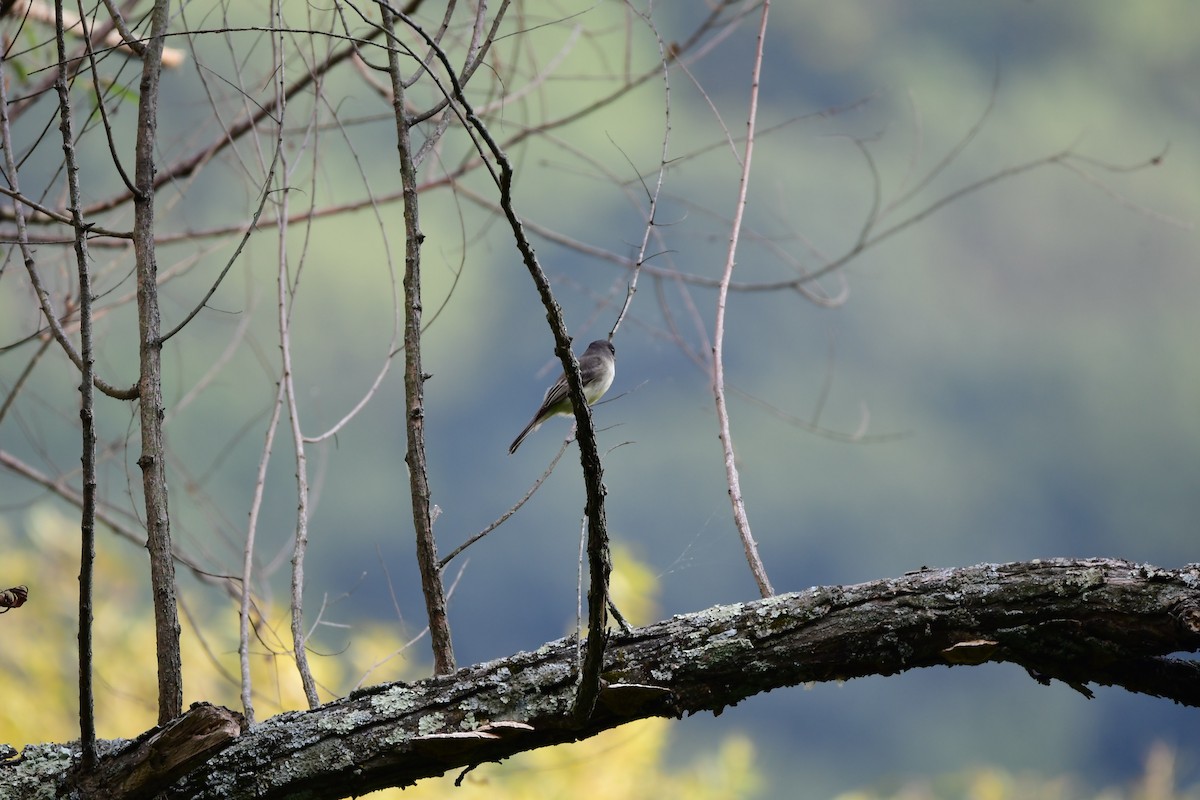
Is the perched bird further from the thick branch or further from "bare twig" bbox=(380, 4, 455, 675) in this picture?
the thick branch

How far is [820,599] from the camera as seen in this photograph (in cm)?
139

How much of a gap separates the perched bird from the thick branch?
5.54ft

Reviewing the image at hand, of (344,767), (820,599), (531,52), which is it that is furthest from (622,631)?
(531,52)

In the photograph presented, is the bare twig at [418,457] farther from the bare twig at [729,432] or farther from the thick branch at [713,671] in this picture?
the bare twig at [729,432]

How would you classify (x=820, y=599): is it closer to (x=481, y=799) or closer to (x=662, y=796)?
(x=481, y=799)

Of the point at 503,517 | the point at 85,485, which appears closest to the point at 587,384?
the point at 503,517

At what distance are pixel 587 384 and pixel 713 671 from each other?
80.2 inches

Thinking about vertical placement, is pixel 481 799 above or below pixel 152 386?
above

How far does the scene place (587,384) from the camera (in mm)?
3365

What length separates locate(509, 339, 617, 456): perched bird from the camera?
3.18m

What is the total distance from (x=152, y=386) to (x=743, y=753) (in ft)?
11.3

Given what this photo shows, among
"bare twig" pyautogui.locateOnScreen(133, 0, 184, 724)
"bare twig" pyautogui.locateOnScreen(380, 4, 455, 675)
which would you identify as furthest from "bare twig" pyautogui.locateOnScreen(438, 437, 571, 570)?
"bare twig" pyautogui.locateOnScreen(133, 0, 184, 724)

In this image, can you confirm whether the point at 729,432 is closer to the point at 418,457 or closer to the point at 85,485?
the point at 418,457

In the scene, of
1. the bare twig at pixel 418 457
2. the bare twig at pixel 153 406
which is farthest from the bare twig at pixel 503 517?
the bare twig at pixel 153 406
